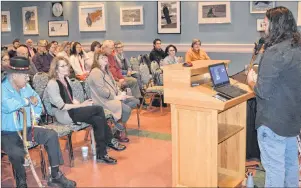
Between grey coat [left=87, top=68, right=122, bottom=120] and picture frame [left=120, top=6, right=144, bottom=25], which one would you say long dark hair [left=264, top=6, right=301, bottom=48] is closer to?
grey coat [left=87, top=68, right=122, bottom=120]

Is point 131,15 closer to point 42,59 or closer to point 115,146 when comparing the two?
point 42,59

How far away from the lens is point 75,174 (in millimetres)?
3896

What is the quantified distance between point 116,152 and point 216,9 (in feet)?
14.3

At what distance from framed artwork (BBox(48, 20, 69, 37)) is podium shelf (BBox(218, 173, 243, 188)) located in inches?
294

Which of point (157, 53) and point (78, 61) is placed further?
point (157, 53)

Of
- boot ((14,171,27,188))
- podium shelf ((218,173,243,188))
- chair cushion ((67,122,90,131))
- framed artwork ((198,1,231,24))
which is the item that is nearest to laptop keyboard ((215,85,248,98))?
podium shelf ((218,173,243,188))

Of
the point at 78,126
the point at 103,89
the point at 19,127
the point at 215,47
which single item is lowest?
the point at 78,126

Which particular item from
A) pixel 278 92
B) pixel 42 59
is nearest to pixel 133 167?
pixel 278 92

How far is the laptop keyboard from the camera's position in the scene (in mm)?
2997

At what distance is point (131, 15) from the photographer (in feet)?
29.1

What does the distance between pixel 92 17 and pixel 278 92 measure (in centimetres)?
756

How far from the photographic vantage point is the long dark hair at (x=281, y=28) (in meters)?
2.47

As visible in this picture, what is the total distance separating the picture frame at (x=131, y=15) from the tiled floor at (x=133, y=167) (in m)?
4.13

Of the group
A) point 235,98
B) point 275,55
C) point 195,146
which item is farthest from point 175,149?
point 275,55
